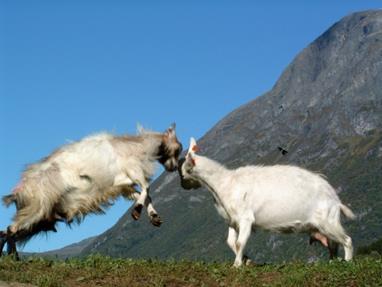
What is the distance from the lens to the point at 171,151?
23.8 m

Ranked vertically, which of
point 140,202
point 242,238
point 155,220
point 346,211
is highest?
point 140,202

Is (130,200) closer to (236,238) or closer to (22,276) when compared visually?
(236,238)

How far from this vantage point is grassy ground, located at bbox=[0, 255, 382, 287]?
52.6 ft

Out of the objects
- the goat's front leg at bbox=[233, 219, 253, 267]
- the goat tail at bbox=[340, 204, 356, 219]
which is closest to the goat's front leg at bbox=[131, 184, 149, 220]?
the goat's front leg at bbox=[233, 219, 253, 267]

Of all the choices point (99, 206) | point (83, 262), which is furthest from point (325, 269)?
point (99, 206)

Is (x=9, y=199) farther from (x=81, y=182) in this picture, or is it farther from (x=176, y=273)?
(x=176, y=273)

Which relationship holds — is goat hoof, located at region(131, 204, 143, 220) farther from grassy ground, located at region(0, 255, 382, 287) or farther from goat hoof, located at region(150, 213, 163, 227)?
grassy ground, located at region(0, 255, 382, 287)

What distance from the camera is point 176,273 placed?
17047mm

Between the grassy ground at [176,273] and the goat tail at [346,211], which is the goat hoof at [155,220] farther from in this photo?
the goat tail at [346,211]

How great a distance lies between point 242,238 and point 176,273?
10.1 ft

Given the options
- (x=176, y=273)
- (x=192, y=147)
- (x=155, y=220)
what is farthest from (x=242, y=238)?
(x=192, y=147)

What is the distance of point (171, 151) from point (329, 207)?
5.61 m

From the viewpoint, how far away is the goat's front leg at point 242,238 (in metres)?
19.2

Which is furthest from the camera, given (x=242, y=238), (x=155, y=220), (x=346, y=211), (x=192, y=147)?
(x=192, y=147)
